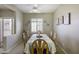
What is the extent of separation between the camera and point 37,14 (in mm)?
4082

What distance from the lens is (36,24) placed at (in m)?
4.05

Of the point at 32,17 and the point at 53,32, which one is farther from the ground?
the point at 32,17

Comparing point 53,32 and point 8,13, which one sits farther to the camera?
point 8,13

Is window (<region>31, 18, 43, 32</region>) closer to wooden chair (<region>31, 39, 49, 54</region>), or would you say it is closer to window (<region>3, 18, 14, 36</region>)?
window (<region>3, 18, 14, 36</region>)

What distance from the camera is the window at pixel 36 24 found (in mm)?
4009

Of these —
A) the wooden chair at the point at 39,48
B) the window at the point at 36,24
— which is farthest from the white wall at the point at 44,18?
the wooden chair at the point at 39,48

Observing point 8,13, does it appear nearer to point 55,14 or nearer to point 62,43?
point 55,14

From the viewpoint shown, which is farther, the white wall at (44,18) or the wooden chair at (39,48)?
the white wall at (44,18)

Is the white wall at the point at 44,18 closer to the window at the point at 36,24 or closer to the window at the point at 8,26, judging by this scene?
the window at the point at 36,24

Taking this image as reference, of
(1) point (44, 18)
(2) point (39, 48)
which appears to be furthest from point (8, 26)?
(2) point (39, 48)
